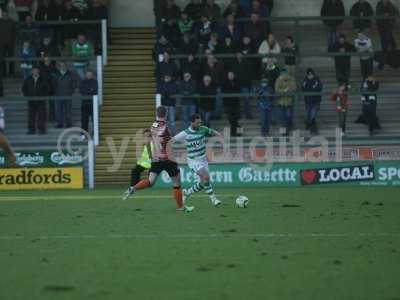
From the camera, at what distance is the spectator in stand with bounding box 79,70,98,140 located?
90.9 feet

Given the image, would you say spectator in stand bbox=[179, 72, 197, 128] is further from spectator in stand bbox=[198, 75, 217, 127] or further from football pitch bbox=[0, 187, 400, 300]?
football pitch bbox=[0, 187, 400, 300]

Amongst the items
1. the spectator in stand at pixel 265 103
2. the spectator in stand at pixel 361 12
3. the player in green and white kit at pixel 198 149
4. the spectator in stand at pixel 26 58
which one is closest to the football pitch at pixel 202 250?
the player in green and white kit at pixel 198 149

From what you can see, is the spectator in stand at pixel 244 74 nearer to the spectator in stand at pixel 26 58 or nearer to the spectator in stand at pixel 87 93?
the spectator in stand at pixel 87 93

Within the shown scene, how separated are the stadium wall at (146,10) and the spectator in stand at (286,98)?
4306 millimetres

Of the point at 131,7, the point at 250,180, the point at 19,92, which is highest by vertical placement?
the point at 131,7

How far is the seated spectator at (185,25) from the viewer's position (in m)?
29.5

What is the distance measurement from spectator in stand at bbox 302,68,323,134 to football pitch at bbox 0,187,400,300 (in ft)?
21.7

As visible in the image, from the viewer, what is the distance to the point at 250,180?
88.1ft

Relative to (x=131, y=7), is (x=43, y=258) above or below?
below

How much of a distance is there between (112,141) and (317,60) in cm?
622

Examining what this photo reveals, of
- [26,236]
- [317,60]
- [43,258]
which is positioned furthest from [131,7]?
[43,258]

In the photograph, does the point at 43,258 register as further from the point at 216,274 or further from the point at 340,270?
the point at 340,270

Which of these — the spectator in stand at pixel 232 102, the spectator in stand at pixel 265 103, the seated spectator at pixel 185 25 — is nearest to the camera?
the spectator in stand at pixel 265 103

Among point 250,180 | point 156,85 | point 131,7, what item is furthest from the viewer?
point 131,7
